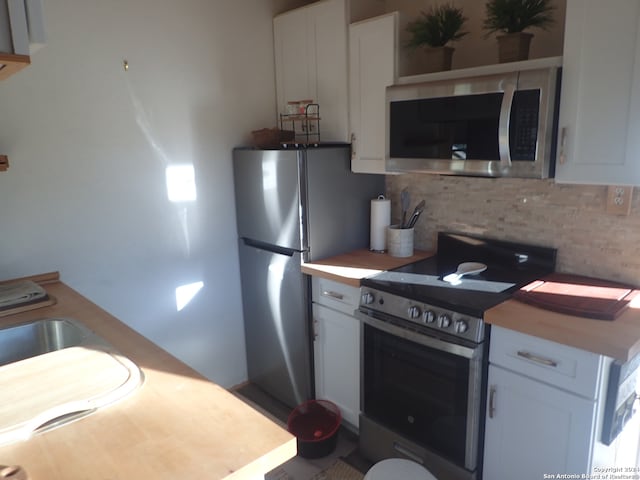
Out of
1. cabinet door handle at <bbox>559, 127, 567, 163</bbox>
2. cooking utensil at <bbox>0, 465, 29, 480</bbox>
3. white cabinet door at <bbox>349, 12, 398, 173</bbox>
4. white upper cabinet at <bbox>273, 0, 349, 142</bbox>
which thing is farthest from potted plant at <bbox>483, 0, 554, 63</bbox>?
cooking utensil at <bbox>0, 465, 29, 480</bbox>

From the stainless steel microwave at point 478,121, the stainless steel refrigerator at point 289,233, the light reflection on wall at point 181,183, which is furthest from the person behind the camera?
the light reflection on wall at point 181,183

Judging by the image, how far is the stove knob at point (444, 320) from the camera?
72.1 inches

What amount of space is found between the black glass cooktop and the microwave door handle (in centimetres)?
53

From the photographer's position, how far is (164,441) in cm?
100

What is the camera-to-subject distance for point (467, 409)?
1835 mm

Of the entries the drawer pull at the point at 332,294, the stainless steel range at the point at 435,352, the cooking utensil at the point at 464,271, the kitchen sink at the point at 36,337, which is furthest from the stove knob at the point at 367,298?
the kitchen sink at the point at 36,337

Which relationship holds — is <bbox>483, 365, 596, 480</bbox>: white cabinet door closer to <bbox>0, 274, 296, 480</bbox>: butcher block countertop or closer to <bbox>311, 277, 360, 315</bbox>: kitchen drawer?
<bbox>311, 277, 360, 315</bbox>: kitchen drawer

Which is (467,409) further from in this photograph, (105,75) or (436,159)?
(105,75)

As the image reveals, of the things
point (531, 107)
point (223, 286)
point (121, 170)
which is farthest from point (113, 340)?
point (531, 107)

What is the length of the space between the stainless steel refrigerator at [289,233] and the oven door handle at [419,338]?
51 centimetres

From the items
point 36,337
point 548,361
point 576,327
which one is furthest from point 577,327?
point 36,337

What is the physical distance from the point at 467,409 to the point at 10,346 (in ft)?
5.58

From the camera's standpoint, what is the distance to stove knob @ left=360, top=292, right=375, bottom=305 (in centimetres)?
213

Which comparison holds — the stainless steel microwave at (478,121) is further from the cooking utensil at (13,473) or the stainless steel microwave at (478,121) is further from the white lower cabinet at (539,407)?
the cooking utensil at (13,473)
